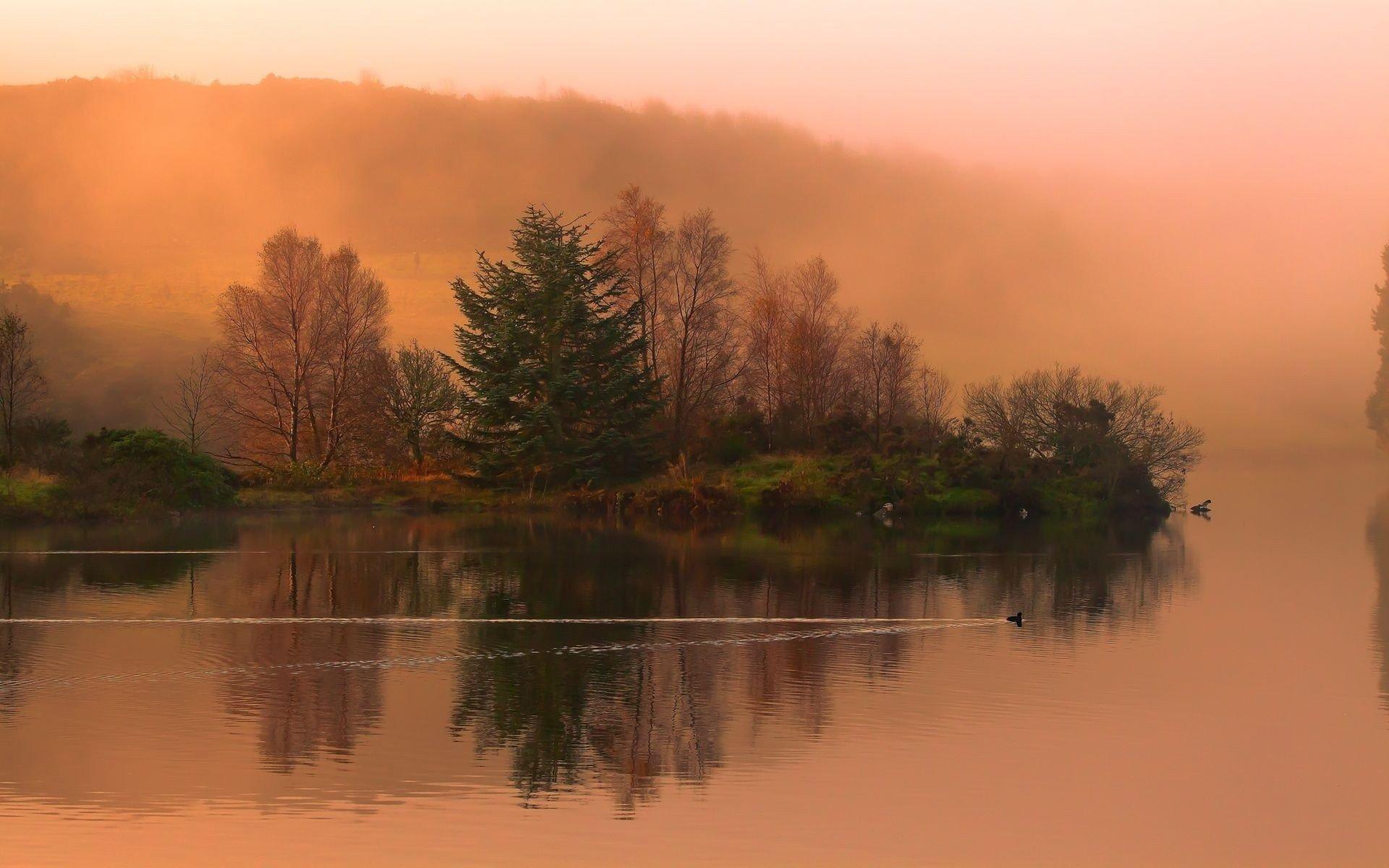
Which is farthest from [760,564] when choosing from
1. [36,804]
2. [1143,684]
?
[36,804]

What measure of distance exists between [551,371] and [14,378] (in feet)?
57.8

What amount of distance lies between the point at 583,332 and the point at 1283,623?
28.8 meters

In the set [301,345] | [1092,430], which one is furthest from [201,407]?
[1092,430]

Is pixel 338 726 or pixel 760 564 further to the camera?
pixel 760 564

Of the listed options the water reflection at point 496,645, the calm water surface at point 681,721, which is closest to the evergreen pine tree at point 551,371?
the water reflection at point 496,645

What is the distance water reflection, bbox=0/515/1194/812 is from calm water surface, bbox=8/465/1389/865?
6 centimetres

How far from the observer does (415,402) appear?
1820 inches

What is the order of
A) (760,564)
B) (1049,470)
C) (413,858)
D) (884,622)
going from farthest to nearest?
(1049,470) < (760,564) < (884,622) < (413,858)

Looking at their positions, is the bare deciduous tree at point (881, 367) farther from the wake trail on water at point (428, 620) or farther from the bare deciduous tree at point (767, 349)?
the wake trail on water at point (428, 620)

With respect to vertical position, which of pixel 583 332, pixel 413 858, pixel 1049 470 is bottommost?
pixel 413 858

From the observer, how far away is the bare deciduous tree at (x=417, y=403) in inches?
1809

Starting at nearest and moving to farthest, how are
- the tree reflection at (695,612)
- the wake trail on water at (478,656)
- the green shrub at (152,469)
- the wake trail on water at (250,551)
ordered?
the tree reflection at (695,612) → the wake trail on water at (478,656) → the wake trail on water at (250,551) → the green shrub at (152,469)

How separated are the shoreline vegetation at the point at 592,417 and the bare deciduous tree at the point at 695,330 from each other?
0.08 metres

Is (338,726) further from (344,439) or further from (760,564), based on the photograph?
(344,439)
